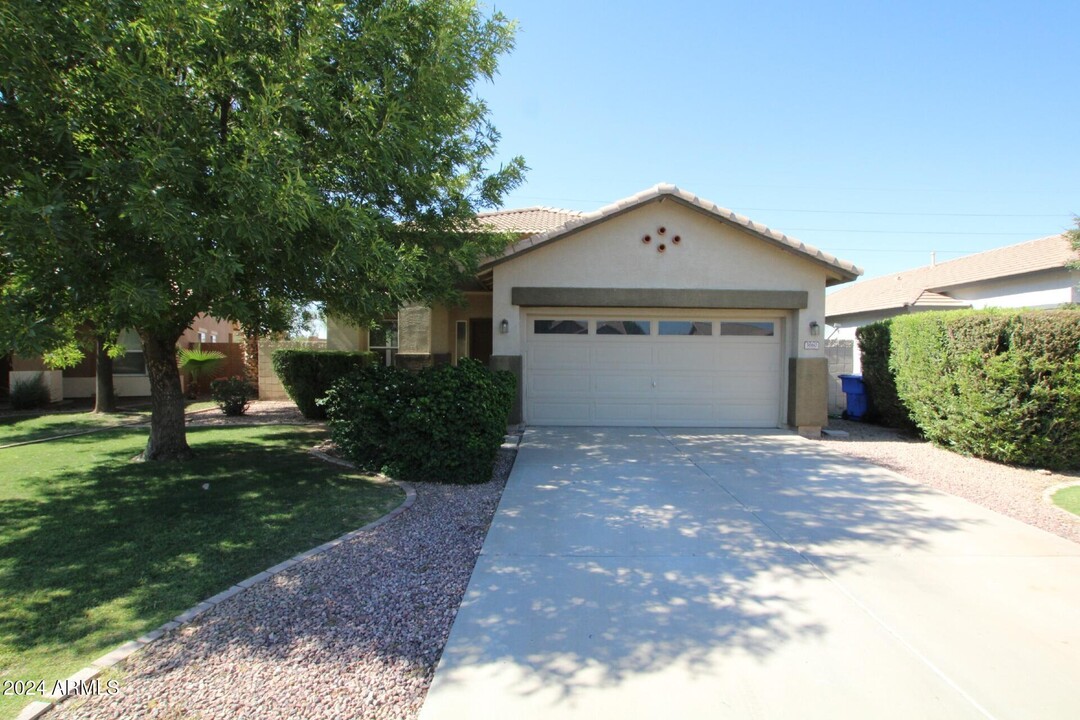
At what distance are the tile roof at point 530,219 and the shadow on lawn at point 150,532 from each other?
25.4 feet

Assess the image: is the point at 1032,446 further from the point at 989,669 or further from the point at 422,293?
the point at 422,293

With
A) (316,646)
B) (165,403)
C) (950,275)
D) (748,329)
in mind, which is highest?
(950,275)

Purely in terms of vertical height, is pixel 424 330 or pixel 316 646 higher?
pixel 424 330

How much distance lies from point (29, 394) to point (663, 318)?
53.8ft

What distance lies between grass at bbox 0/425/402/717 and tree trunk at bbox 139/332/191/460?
0.29 metres

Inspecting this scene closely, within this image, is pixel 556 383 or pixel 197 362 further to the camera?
pixel 197 362

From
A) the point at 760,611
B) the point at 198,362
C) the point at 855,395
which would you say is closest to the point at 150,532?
the point at 760,611

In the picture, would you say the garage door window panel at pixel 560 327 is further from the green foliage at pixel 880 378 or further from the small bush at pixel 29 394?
the small bush at pixel 29 394

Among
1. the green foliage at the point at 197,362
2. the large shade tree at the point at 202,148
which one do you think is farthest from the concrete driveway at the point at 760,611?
the green foliage at the point at 197,362

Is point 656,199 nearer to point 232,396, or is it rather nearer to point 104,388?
point 232,396

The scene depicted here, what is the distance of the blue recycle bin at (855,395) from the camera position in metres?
13.1

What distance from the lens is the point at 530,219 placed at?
15.2 meters

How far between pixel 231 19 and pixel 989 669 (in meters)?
7.43

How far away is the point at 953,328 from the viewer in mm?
9242
